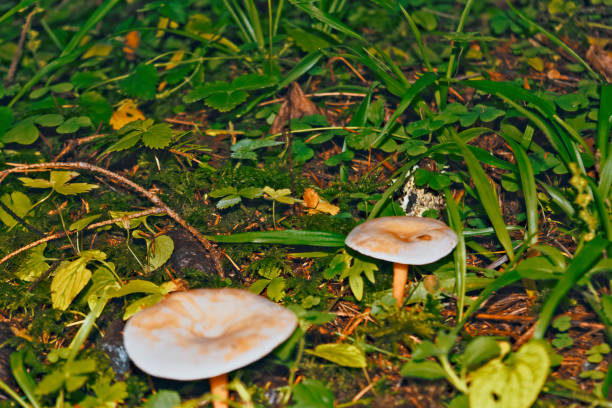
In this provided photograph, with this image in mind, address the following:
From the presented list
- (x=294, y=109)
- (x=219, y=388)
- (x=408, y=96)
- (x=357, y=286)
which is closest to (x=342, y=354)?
(x=357, y=286)

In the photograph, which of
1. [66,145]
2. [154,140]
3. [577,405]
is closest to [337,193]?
[154,140]

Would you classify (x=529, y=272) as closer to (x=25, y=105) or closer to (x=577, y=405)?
(x=577, y=405)

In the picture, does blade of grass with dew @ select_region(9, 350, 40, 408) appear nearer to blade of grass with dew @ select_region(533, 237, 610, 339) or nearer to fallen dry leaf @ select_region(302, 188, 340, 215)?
fallen dry leaf @ select_region(302, 188, 340, 215)

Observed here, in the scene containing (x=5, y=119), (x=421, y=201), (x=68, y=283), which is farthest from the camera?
(x=5, y=119)

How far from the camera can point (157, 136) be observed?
303cm

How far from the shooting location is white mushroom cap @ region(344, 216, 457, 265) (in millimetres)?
2143

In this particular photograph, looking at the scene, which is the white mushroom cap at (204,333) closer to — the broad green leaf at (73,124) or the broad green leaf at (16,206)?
the broad green leaf at (16,206)

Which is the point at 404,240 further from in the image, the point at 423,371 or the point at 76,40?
the point at 76,40

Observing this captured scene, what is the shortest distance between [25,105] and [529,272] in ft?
11.9

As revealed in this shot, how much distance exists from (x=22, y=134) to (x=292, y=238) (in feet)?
6.29

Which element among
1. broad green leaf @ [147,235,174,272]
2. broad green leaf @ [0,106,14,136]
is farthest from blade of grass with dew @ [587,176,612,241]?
broad green leaf @ [0,106,14,136]

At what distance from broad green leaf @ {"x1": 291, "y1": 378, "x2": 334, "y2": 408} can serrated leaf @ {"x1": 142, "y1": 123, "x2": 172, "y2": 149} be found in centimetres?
158

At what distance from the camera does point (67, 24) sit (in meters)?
4.99

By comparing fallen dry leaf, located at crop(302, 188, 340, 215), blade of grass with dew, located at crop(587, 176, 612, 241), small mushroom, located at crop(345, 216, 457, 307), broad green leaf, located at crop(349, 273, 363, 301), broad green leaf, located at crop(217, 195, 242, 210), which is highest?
blade of grass with dew, located at crop(587, 176, 612, 241)
